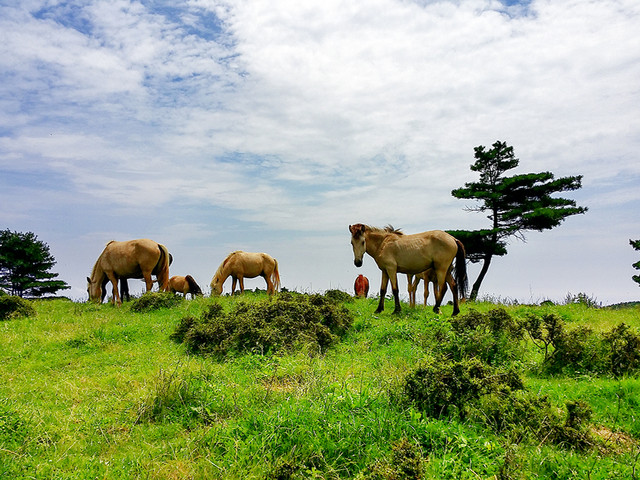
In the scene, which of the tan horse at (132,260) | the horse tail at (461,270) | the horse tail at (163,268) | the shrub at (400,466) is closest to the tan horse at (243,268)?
the horse tail at (163,268)

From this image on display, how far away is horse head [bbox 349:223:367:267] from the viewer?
13.7 m

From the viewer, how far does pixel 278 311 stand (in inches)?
410

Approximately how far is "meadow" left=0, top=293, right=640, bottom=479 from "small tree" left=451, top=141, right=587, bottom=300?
1772cm

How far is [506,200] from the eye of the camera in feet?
90.9

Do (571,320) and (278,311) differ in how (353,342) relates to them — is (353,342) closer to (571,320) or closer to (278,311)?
(278,311)

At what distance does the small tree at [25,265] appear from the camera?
106 ft

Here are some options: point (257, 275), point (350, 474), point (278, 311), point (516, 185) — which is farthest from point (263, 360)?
point (516, 185)

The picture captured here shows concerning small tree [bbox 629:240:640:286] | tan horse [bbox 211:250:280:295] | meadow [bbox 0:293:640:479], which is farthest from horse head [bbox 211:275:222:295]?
small tree [bbox 629:240:640:286]

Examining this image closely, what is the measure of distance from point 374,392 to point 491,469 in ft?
5.63

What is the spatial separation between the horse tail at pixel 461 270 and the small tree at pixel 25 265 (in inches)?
1169

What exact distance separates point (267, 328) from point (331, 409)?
4355mm

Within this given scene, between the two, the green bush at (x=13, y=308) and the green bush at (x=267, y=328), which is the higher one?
the green bush at (x=13, y=308)

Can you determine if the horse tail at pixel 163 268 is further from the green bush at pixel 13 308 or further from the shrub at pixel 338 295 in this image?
the shrub at pixel 338 295

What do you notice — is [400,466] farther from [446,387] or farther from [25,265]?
[25,265]
